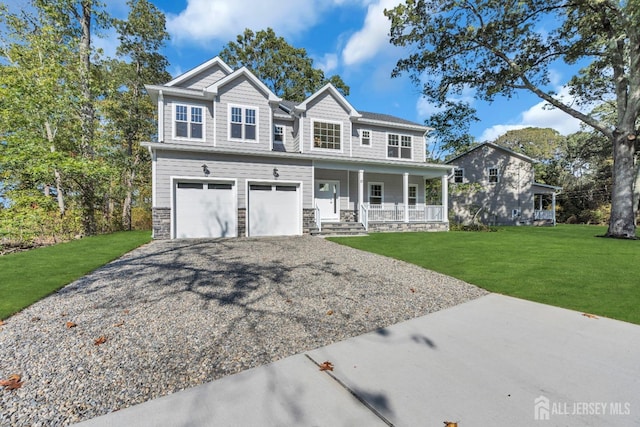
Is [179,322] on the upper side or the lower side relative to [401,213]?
lower

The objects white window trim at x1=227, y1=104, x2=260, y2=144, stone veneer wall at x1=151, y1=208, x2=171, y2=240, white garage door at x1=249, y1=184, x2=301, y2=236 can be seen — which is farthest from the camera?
white window trim at x1=227, y1=104, x2=260, y2=144

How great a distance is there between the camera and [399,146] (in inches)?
634

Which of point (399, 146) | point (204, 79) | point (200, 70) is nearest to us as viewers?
point (200, 70)

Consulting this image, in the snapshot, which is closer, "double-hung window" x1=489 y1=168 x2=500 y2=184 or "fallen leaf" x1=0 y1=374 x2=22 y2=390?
"fallen leaf" x1=0 y1=374 x2=22 y2=390

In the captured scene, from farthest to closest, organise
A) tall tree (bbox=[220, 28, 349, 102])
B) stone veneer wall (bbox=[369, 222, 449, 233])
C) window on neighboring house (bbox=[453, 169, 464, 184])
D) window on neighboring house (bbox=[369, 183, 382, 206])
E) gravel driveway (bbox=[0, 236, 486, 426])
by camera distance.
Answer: tall tree (bbox=[220, 28, 349, 102])
window on neighboring house (bbox=[453, 169, 464, 184])
window on neighboring house (bbox=[369, 183, 382, 206])
stone veneer wall (bbox=[369, 222, 449, 233])
gravel driveway (bbox=[0, 236, 486, 426])

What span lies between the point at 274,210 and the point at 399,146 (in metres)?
8.61

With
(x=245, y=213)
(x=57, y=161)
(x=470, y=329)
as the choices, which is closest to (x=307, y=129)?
(x=245, y=213)

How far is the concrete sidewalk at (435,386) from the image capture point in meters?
1.83

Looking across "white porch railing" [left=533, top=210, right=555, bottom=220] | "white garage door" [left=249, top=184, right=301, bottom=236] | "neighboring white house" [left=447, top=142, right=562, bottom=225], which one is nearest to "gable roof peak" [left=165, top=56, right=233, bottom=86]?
"white garage door" [left=249, top=184, right=301, bottom=236]

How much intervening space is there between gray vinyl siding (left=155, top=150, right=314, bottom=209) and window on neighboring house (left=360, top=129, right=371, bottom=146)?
4.44 metres

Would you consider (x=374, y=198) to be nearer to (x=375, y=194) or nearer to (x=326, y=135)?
(x=375, y=194)

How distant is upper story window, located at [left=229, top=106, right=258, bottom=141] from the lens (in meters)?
12.1

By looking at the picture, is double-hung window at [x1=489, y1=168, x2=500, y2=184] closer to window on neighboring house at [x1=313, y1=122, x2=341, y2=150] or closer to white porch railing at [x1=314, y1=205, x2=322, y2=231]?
window on neighboring house at [x1=313, y1=122, x2=341, y2=150]

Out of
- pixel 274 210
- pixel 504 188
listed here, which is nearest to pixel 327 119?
pixel 274 210
